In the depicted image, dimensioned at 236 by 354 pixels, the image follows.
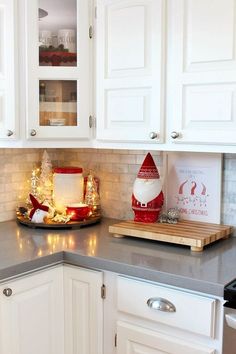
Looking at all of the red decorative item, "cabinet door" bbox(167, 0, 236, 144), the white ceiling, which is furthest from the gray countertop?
the white ceiling

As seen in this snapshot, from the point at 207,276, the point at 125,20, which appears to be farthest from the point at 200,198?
the point at 125,20

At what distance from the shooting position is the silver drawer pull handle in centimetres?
174

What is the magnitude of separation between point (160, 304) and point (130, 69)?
0.99 m

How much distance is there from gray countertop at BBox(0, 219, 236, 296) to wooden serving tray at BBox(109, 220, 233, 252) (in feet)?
0.11

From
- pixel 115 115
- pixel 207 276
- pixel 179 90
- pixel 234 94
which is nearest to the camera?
pixel 207 276

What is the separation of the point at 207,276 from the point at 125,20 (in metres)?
1.12

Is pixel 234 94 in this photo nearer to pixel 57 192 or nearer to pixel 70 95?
pixel 70 95

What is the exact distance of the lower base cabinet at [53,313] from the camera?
1.83m

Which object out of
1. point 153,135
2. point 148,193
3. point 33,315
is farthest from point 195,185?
point 33,315

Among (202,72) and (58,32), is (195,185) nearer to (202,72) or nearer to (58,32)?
(202,72)

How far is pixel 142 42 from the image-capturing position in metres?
2.07

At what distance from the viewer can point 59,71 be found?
7.43 ft

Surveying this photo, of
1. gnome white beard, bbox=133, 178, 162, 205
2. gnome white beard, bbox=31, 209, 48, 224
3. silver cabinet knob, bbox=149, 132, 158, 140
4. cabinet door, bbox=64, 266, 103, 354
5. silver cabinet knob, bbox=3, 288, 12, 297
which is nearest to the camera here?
silver cabinet knob, bbox=3, 288, 12, 297

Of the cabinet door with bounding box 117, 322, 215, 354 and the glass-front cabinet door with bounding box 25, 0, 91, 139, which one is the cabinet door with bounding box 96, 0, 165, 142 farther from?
the cabinet door with bounding box 117, 322, 215, 354
